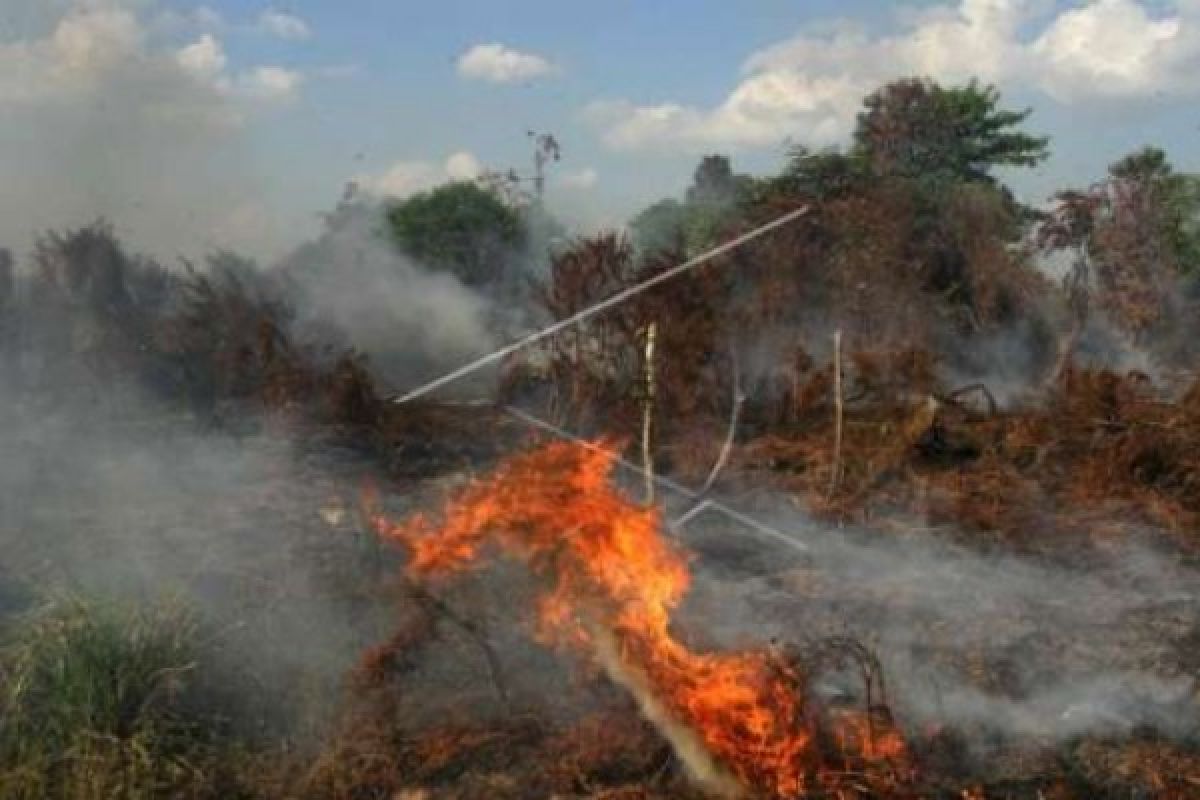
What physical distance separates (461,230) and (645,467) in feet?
71.9

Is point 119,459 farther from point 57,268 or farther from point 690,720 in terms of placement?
point 690,720

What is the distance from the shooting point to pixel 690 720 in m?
5.63

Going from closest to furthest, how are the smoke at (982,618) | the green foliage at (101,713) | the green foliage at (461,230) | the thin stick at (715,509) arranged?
the green foliage at (101,713) < the smoke at (982,618) < the thin stick at (715,509) < the green foliage at (461,230)

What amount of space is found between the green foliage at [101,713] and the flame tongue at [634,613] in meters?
1.37

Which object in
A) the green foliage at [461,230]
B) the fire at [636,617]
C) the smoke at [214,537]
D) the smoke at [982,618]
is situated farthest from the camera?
the green foliage at [461,230]

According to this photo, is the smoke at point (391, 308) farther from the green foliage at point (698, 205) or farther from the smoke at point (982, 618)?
the smoke at point (982, 618)

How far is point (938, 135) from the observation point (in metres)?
29.4

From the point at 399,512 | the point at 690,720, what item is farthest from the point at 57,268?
the point at 690,720

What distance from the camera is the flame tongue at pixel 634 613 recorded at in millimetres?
5516

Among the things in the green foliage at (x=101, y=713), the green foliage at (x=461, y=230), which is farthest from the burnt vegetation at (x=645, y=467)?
the green foliage at (x=461, y=230)

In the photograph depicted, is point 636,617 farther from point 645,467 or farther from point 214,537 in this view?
point 214,537

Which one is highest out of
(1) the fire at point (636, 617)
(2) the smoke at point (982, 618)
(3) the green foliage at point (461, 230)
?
(3) the green foliage at point (461, 230)

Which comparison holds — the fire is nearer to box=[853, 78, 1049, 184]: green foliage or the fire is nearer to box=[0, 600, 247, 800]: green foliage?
box=[0, 600, 247, 800]: green foliage

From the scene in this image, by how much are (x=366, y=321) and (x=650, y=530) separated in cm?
1519
